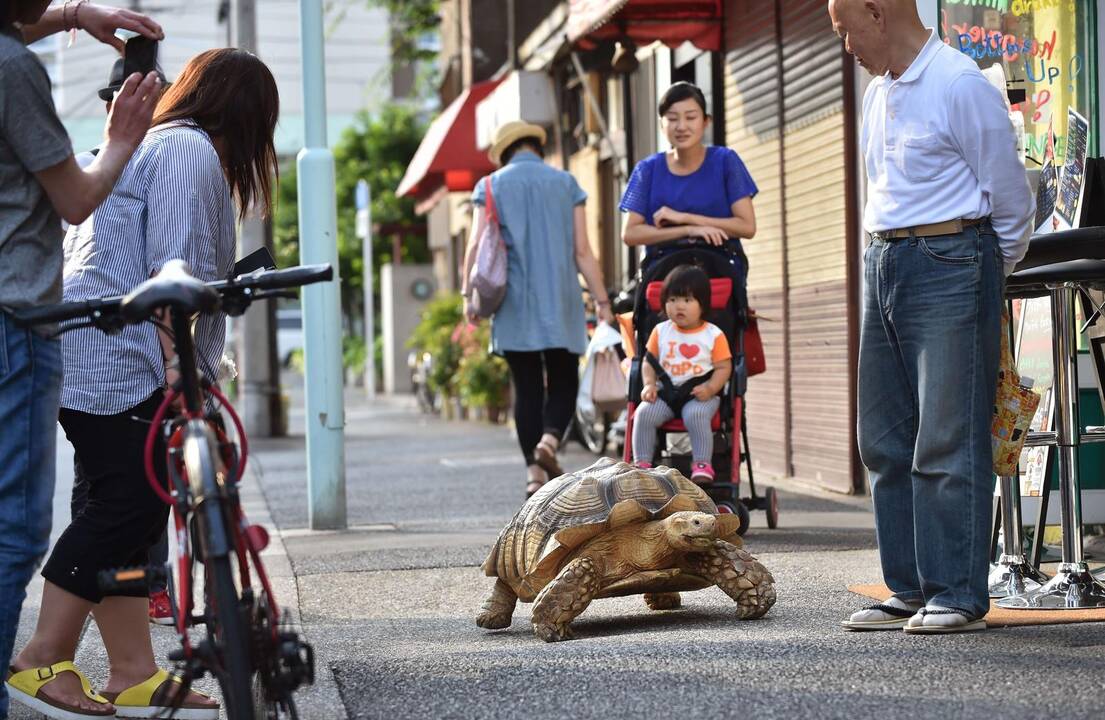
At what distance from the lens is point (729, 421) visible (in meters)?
7.58

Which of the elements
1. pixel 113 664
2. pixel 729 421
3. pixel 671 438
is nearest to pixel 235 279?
pixel 113 664

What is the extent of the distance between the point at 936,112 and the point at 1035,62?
2608 mm

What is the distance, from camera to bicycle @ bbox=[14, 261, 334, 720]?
3301mm

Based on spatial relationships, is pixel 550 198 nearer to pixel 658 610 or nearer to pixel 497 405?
pixel 658 610

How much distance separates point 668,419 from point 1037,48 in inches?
88.7

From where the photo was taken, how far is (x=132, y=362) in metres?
4.28

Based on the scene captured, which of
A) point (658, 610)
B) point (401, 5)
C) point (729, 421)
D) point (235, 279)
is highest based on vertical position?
point (401, 5)

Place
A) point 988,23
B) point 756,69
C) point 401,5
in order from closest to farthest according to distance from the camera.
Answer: point 988,23 < point 756,69 < point 401,5

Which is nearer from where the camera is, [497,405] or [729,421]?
[729,421]

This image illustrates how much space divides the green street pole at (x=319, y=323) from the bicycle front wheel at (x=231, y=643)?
5.43 m

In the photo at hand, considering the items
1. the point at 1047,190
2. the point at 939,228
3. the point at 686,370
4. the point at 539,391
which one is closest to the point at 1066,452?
the point at 939,228

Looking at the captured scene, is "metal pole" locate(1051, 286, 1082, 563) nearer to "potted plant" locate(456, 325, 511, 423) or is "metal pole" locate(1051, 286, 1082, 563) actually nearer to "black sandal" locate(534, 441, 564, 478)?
"black sandal" locate(534, 441, 564, 478)

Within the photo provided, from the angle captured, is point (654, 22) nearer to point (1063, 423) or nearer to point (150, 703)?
point (1063, 423)

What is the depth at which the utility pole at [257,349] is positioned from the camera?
18531 mm
